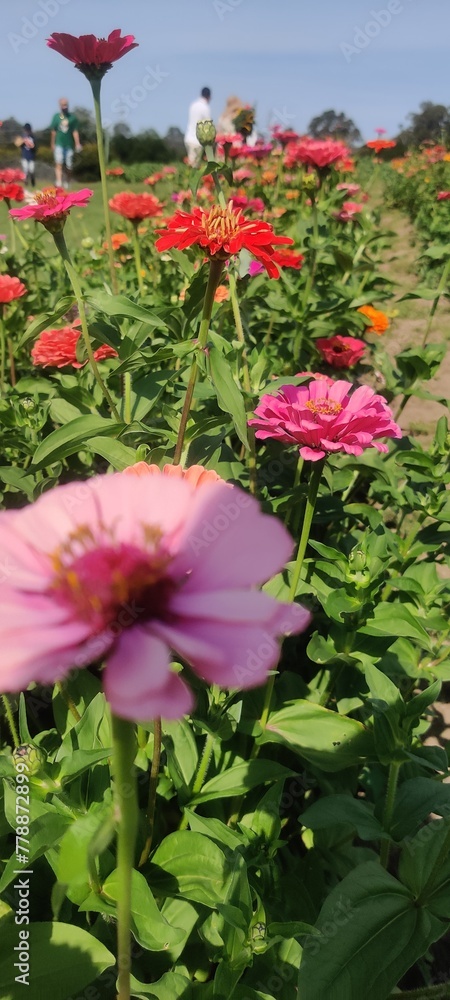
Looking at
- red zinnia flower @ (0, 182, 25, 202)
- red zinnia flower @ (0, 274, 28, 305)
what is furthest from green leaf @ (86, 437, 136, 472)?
red zinnia flower @ (0, 182, 25, 202)

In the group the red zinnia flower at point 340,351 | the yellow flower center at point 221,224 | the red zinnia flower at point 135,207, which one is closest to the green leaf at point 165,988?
the yellow flower center at point 221,224

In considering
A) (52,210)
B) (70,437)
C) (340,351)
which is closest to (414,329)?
(340,351)

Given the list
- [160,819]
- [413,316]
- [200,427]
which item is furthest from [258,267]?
[413,316]

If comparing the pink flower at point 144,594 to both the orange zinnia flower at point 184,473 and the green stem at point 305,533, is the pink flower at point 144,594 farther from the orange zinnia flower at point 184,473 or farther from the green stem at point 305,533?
the green stem at point 305,533

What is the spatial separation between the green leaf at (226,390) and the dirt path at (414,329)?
1.55 meters

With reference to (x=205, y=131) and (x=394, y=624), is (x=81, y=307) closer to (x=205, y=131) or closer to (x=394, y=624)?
(x=205, y=131)

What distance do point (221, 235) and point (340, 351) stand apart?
117cm

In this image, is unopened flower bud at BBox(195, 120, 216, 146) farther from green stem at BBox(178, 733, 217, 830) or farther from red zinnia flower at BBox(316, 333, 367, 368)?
green stem at BBox(178, 733, 217, 830)

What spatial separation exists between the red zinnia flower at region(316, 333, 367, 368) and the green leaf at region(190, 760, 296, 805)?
1.36 metres

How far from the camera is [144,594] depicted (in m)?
0.38

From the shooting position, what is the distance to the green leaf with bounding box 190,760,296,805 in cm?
106

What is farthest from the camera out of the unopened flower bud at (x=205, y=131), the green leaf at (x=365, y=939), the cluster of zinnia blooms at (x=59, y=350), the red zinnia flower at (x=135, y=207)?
the red zinnia flower at (x=135, y=207)

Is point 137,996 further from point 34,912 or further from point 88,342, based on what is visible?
point 88,342

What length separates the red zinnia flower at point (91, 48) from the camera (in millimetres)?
1265
